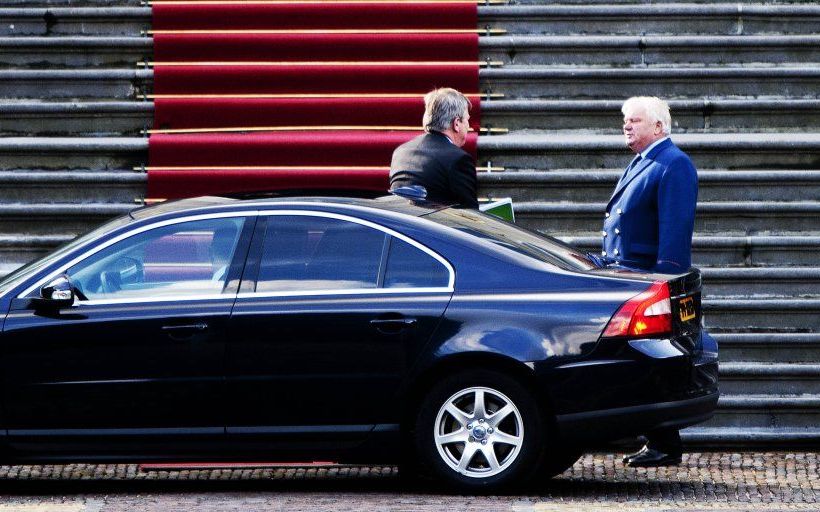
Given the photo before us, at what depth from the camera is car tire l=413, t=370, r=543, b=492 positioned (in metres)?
7.33

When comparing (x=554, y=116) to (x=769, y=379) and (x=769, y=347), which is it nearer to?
(x=769, y=347)

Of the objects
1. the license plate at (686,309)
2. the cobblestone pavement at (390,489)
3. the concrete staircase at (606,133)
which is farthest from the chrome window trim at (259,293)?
the concrete staircase at (606,133)

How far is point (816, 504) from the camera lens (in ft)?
24.1

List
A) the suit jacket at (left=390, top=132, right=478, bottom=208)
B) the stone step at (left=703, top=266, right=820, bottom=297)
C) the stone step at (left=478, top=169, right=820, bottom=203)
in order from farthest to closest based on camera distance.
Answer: the stone step at (left=478, top=169, right=820, bottom=203)
the stone step at (left=703, top=266, right=820, bottom=297)
the suit jacket at (left=390, top=132, right=478, bottom=208)

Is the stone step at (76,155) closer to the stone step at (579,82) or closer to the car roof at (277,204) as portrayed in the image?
the stone step at (579,82)

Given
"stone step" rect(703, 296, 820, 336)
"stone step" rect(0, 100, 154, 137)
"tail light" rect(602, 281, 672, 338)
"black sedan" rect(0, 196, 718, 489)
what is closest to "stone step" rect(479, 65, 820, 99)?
"stone step" rect(703, 296, 820, 336)

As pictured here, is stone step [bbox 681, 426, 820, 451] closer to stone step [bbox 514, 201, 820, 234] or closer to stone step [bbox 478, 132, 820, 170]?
stone step [bbox 514, 201, 820, 234]

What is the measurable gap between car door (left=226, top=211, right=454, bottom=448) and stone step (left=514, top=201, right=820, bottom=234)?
3292mm

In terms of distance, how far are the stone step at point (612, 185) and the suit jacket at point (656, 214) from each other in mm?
2219

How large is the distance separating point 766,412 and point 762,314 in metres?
0.75

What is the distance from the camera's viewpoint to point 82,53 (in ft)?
39.1

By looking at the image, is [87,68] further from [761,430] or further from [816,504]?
[816,504]

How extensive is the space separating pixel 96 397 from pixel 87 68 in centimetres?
497

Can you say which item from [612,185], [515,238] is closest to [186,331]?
[515,238]
